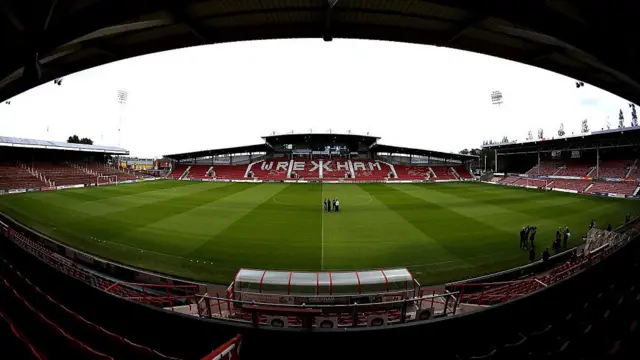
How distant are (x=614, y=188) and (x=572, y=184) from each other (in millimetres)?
4902

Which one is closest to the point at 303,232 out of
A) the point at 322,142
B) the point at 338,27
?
the point at 338,27

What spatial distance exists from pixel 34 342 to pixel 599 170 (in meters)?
59.5

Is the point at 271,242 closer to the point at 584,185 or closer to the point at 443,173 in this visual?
the point at 584,185

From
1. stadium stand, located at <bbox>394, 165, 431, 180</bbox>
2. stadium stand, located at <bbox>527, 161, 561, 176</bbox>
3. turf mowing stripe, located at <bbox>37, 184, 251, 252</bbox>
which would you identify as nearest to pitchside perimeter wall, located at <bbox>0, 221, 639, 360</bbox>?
turf mowing stripe, located at <bbox>37, 184, 251, 252</bbox>

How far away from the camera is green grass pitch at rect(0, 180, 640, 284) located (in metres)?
10.5

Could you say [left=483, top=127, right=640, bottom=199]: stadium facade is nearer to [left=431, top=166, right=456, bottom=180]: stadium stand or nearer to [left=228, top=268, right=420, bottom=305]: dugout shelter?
[left=431, top=166, right=456, bottom=180]: stadium stand

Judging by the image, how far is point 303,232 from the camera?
14.9 metres

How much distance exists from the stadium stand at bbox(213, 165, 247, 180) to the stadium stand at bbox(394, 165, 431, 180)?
3296cm

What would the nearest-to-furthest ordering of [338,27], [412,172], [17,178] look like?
1. [338,27]
2. [17,178]
3. [412,172]

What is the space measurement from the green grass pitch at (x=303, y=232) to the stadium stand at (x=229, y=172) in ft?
93.9

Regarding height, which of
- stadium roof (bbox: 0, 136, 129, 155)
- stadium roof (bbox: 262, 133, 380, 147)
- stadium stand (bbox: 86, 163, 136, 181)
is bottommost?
stadium stand (bbox: 86, 163, 136, 181)

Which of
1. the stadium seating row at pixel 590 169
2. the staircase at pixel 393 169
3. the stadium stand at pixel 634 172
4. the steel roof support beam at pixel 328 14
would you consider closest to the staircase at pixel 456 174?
the stadium seating row at pixel 590 169

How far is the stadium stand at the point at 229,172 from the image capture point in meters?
52.8

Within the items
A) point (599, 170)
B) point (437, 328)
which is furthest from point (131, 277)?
point (599, 170)
